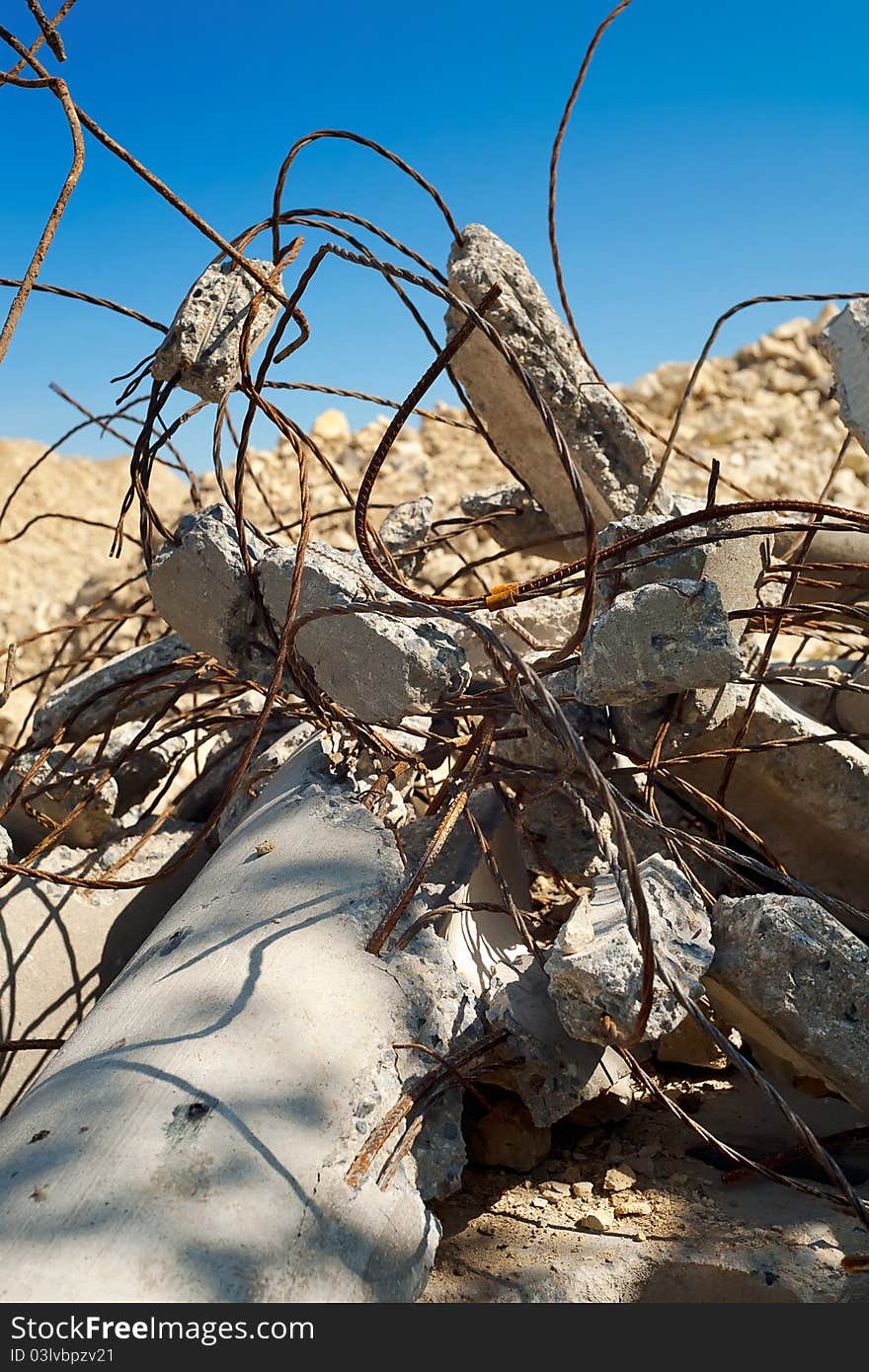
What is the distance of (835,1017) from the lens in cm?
190

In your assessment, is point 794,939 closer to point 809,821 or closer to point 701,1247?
point 701,1247

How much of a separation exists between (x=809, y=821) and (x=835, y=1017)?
0.98 m

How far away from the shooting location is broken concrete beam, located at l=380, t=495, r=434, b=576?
3.37 metres

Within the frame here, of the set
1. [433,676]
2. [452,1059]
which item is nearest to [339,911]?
[452,1059]

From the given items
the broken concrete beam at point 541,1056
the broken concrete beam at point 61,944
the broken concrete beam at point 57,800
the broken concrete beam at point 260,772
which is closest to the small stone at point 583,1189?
the broken concrete beam at point 541,1056

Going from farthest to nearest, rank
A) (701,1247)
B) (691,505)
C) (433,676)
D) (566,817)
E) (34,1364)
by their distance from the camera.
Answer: (691,505), (566,817), (433,676), (701,1247), (34,1364)

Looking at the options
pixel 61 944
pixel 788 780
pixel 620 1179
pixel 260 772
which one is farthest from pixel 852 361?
pixel 61 944

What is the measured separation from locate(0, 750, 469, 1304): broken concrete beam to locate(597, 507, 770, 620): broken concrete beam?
2.64 feet

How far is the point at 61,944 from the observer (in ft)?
9.04

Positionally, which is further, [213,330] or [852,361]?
[852,361]

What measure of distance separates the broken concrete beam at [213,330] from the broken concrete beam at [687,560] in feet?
3.02

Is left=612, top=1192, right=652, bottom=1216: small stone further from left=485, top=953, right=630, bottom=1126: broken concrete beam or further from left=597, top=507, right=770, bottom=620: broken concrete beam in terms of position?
left=597, top=507, right=770, bottom=620: broken concrete beam

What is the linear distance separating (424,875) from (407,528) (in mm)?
1676

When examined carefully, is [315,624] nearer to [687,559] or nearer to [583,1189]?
[687,559]
